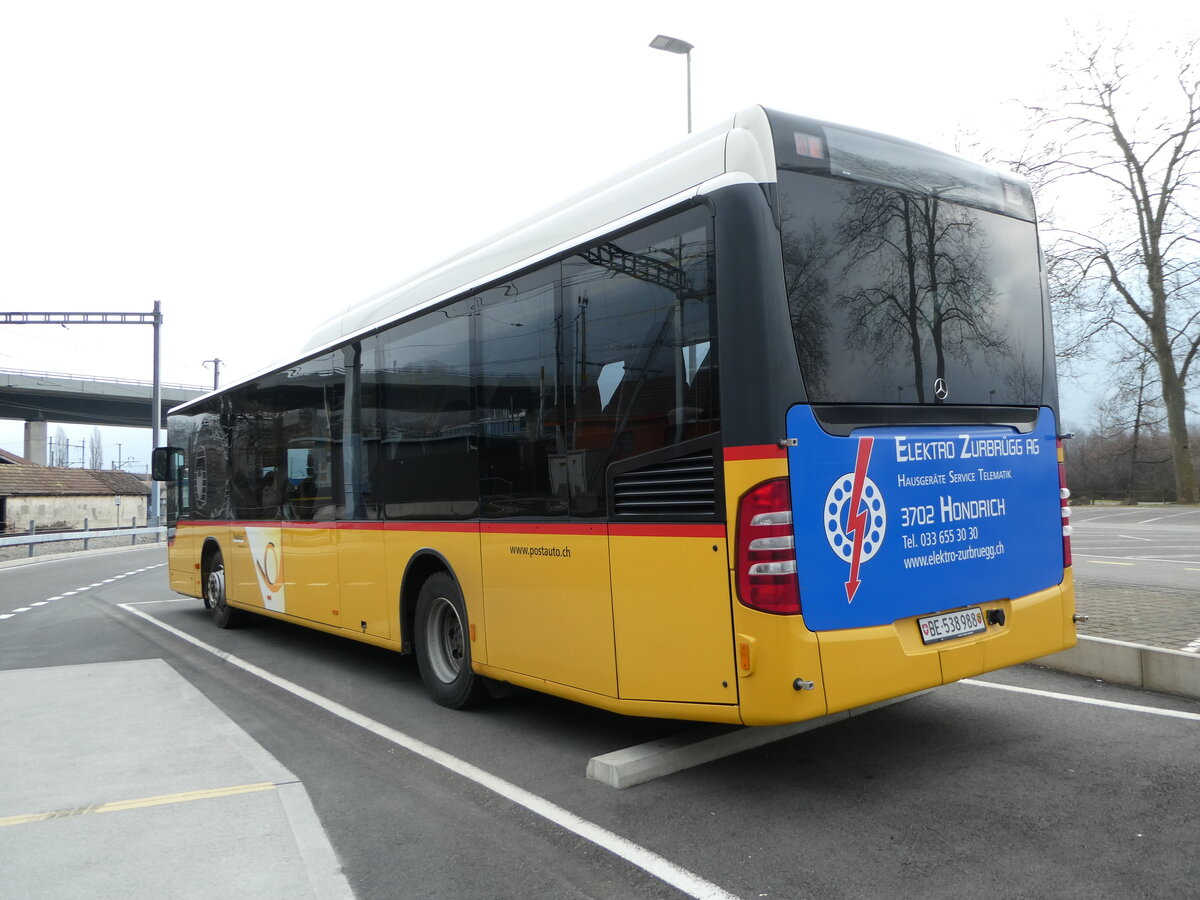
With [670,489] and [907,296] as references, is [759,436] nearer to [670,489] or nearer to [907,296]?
[670,489]

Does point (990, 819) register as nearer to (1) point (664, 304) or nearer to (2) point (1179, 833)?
(2) point (1179, 833)

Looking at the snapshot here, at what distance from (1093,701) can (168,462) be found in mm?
12204

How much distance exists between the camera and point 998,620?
500cm

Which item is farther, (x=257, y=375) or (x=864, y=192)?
(x=257, y=375)

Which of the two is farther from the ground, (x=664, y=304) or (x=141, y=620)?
(x=664, y=304)

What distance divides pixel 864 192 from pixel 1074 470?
49971 mm

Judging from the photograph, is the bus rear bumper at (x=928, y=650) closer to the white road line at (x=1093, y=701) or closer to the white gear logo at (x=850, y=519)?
the white gear logo at (x=850, y=519)

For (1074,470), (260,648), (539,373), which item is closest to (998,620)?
(539,373)

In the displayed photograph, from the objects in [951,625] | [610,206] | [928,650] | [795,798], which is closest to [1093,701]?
[951,625]

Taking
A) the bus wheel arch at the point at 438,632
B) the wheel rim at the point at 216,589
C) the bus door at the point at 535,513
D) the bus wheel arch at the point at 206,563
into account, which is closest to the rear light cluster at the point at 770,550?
the bus door at the point at 535,513

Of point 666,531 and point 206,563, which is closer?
point 666,531

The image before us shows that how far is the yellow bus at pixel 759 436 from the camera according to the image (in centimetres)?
430

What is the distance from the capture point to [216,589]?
12.2m

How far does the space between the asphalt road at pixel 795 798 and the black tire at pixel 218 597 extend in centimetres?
458
